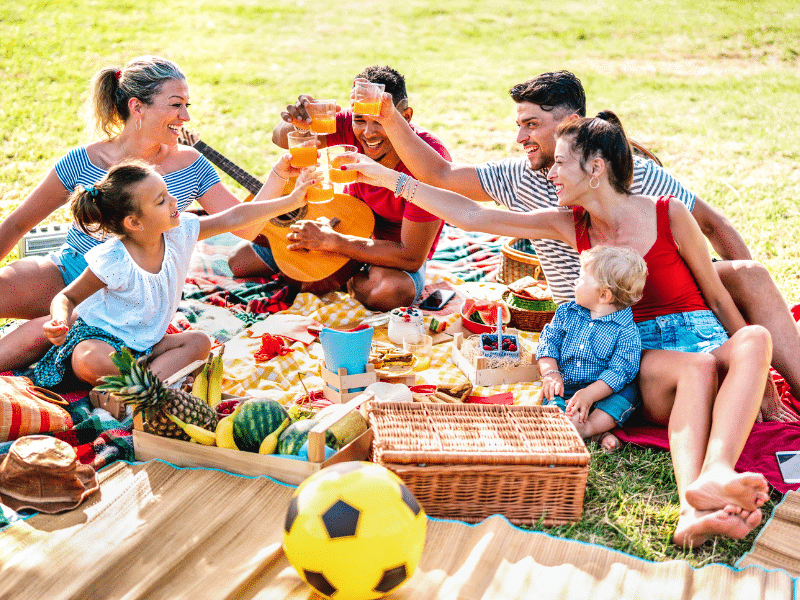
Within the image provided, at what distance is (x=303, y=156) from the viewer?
387 centimetres

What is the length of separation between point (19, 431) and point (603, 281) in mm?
2632

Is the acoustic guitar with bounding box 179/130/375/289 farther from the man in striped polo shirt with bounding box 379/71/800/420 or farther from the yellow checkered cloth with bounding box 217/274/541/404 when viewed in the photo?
the man in striped polo shirt with bounding box 379/71/800/420

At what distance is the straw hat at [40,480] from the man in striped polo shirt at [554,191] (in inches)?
97.5

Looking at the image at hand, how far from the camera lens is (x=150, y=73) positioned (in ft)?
12.9

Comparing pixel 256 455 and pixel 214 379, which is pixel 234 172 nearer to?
pixel 214 379

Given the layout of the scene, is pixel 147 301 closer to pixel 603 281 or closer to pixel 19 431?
pixel 19 431

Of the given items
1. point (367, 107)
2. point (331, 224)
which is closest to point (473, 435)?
point (367, 107)

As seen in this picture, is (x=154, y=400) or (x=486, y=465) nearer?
(x=486, y=465)

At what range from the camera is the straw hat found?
271 cm

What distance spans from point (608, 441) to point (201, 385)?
1.86 m

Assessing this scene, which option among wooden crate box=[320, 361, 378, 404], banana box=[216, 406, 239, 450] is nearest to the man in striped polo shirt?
wooden crate box=[320, 361, 378, 404]

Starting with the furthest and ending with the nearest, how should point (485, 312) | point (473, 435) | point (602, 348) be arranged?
point (485, 312) < point (602, 348) < point (473, 435)

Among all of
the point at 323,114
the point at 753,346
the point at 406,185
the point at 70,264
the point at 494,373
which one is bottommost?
the point at 494,373

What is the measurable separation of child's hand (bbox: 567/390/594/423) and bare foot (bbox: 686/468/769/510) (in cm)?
67
